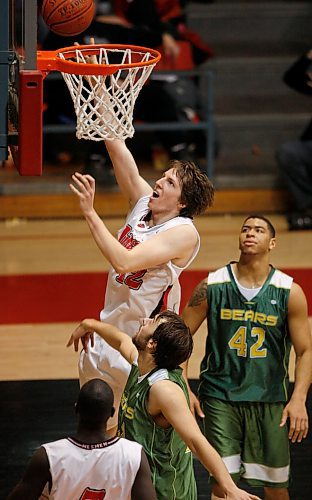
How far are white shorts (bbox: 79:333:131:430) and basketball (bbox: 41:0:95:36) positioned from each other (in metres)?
1.43

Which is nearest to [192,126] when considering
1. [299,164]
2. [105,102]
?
[299,164]

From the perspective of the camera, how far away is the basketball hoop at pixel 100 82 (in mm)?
4449

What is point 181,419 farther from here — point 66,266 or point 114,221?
point 114,221

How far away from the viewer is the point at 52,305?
27.0ft

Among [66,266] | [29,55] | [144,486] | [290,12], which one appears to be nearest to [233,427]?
[144,486]

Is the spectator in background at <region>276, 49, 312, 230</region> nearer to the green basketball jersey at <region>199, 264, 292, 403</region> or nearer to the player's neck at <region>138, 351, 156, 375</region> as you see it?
the green basketball jersey at <region>199, 264, 292, 403</region>

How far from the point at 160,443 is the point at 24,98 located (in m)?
1.39

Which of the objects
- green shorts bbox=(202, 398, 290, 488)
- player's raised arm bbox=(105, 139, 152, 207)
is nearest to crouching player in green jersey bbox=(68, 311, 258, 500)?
green shorts bbox=(202, 398, 290, 488)

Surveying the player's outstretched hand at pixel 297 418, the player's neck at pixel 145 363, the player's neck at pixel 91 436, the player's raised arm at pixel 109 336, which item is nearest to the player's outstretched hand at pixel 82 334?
the player's raised arm at pixel 109 336

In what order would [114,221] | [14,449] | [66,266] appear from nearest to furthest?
[14,449], [66,266], [114,221]

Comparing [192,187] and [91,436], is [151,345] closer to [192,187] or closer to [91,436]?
[91,436]

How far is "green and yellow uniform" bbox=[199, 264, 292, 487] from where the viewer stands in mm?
4828

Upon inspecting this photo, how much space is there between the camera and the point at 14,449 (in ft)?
19.0

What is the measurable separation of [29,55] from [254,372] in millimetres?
1738
